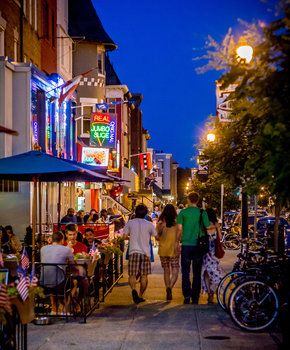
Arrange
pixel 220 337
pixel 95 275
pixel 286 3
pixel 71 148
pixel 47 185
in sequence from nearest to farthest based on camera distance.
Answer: pixel 286 3 → pixel 220 337 → pixel 95 275 → pixel 47 185 → pixel 71 148

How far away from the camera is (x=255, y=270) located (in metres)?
10.4

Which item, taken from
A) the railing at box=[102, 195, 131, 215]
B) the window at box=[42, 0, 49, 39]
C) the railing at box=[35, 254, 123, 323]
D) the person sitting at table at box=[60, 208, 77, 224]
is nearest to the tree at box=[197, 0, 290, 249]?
the railing at box=[35, 254, 123, 323]

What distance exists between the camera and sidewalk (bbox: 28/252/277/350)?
30.2 feet

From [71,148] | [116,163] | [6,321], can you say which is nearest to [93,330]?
[6,321]

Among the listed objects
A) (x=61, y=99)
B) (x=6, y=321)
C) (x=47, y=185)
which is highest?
(x=61, y=99)

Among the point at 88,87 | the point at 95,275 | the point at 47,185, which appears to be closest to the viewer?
the point at 95,275

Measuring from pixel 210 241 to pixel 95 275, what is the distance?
7.47ft

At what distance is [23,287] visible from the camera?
7.36m

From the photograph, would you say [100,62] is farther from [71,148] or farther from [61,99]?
[61,99]

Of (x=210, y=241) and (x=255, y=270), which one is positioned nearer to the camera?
(x=255, y=270)

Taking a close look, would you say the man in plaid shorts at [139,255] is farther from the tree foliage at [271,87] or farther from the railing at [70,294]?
the tree foliage at [271,87]

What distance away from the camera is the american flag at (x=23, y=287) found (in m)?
7.23

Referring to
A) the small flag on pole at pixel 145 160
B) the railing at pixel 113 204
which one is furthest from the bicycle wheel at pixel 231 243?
the small flag on pole at pixel 145 160

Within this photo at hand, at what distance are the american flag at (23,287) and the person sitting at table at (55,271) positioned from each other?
11.2 ft
